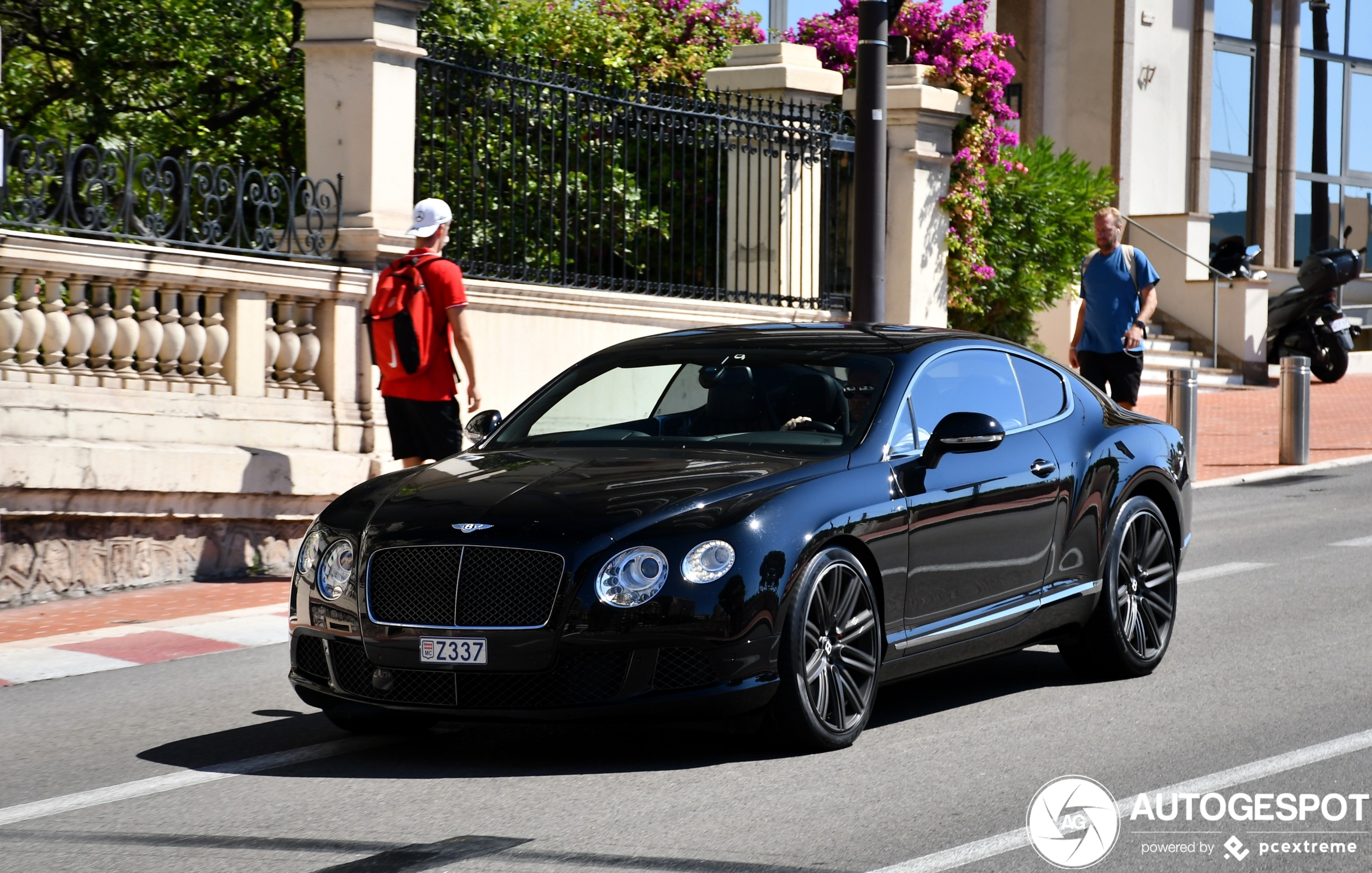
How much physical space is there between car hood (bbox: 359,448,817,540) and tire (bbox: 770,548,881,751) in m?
0.40

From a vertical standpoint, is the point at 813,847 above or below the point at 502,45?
below

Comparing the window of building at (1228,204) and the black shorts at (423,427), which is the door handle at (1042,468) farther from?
the window of building at (1228,204)

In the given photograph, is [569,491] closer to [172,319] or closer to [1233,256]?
[172,319]

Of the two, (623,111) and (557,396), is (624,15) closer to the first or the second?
(623,111)

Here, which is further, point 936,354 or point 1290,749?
point 936,354

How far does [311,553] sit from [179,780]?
0.87 meters

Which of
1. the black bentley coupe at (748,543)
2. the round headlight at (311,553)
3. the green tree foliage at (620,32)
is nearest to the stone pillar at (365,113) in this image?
the black bentley coupe at (748,543)

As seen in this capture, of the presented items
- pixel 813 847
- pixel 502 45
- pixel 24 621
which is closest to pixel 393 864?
pixel 813 847

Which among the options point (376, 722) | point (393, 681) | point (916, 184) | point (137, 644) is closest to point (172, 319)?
point (137, 644)

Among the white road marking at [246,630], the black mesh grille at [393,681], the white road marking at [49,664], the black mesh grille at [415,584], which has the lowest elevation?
the white road marking at [49,664]

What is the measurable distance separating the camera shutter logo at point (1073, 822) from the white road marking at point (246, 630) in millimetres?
4310

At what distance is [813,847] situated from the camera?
16.1 ft

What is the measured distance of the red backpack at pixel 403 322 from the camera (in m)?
10.0

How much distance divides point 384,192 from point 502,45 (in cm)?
575
